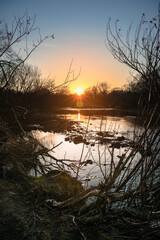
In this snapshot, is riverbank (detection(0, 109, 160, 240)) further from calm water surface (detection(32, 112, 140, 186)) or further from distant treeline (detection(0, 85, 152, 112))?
distant treeline (detection(0, 85, 152, 112))

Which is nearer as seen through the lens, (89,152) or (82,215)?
(82,215)

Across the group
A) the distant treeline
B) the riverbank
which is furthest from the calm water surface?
the riverbank

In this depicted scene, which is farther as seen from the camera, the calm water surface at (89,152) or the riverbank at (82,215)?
the calm water surface at (89,152)

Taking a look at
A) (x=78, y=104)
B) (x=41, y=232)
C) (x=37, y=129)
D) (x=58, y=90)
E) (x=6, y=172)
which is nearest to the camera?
(x=41, y=232)

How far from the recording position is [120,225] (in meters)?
2.29

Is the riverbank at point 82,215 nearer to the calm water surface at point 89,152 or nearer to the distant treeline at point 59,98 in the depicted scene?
the calm water surface at point 89,152

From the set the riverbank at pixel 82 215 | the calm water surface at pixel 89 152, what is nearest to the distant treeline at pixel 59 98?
the calm water surface at pixel 89 152

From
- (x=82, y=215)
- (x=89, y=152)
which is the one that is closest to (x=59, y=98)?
(x=89, y=152)

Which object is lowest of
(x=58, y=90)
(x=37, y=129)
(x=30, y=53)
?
(x=37, y=129)

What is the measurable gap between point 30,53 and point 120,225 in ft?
12.0

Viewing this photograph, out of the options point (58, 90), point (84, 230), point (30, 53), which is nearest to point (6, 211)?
point (84, 230)

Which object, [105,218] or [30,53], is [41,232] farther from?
[30,53]

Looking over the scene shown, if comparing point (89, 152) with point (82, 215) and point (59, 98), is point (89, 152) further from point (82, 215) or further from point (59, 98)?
point (82, 215)

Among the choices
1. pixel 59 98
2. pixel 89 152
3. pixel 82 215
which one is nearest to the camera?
pixel 82 215
